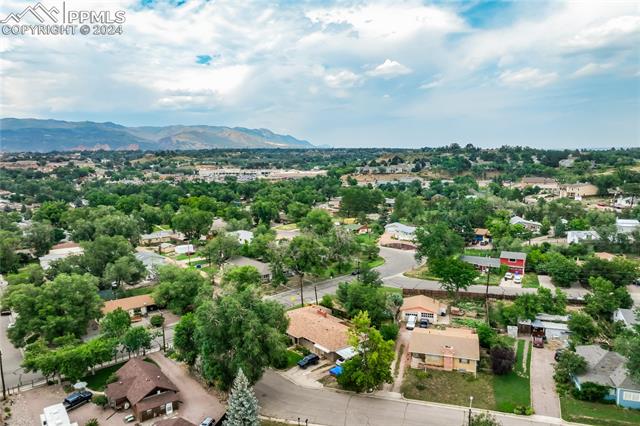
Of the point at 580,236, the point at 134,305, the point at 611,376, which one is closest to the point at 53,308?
the point at 134,305

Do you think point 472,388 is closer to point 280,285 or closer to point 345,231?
point 280,285

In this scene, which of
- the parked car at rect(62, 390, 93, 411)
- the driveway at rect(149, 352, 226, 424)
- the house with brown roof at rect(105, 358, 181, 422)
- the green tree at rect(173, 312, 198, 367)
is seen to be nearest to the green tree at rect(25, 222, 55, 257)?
the driveway at rect(149, 352, 226, 424)

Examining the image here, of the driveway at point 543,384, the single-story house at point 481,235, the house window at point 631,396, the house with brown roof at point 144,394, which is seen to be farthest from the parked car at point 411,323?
the single-story house at point 481,235

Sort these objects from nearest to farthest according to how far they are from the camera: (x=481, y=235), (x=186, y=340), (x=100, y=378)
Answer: (x=186, y=340) < (x=100, y=378) < (x=481, y=235)

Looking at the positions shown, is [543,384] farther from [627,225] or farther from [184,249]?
[184,249]

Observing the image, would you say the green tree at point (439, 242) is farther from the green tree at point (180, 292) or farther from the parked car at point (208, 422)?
the parked car at point (208, 422)

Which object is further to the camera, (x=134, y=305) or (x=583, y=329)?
(x=134, y=305)

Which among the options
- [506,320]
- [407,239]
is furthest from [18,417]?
[407,239]

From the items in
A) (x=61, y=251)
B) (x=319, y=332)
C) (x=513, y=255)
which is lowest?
(x=319, y=332)
